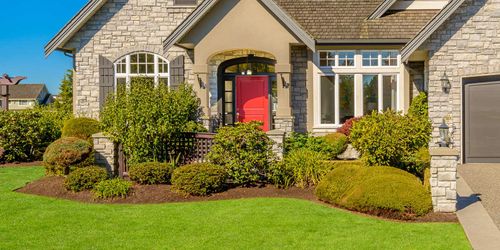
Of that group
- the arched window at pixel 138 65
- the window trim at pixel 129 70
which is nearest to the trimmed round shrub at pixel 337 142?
the window trim at pixel 129 70

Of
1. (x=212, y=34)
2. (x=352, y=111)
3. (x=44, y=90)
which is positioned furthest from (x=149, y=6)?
(x=44, y=90)

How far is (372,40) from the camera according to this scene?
696 inches

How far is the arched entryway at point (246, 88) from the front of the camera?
61.5ft

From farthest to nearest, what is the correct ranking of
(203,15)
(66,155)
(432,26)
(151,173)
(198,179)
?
(203,15) < (432,26) < (66,155) < (151,173) < (198,179)

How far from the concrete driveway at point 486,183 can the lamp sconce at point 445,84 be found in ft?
7.46

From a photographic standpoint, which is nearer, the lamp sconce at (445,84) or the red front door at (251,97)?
the lamp sconce at (445,84)

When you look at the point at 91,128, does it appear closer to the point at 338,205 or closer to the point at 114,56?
the point at 114,56

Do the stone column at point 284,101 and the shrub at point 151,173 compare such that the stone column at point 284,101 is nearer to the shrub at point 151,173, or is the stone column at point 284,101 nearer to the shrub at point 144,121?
the shrub at point 144,121

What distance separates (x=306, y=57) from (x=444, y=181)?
8.87 m

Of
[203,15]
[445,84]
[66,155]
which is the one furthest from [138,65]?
[445,84]

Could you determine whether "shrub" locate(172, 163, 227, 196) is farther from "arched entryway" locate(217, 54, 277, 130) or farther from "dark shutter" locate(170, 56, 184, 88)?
"dark shutter" locate(170, 56, 184, 88)

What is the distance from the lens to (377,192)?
10242 mm

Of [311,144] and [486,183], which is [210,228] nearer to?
[311,144]

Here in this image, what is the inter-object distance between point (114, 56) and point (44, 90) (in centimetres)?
7337
